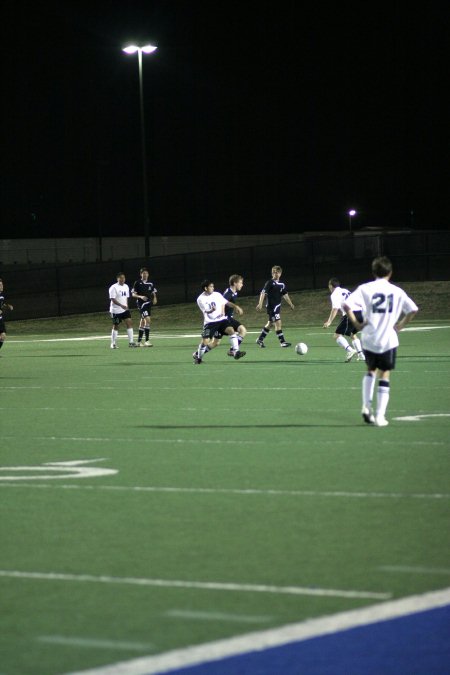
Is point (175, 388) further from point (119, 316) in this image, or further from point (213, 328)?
point (119, 316)

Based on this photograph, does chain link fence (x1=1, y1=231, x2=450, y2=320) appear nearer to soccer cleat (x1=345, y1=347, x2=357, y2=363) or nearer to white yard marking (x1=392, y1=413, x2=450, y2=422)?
soccer cleat (x1=345, y1=347, x2=357, y2=363)

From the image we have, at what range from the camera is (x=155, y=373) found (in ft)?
81.6

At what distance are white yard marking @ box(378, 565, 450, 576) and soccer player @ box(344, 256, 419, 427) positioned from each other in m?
7.08

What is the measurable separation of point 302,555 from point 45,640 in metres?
2.16

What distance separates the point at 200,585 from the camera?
6926mm

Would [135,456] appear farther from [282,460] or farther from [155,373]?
[155,373]

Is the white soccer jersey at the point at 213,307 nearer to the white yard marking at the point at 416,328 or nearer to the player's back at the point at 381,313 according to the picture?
the player's back at the point at 381,313

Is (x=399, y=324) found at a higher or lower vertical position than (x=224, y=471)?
higher

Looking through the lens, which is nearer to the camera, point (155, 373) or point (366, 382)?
point (366, 382)

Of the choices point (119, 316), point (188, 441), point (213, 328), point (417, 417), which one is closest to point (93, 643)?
point (188, 441)

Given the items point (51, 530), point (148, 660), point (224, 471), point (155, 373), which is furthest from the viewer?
point (155, 373)

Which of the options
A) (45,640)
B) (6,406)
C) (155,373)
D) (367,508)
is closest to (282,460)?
(367,508)

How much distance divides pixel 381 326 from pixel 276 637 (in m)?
8.71

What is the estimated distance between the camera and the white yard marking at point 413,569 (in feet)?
23.2
